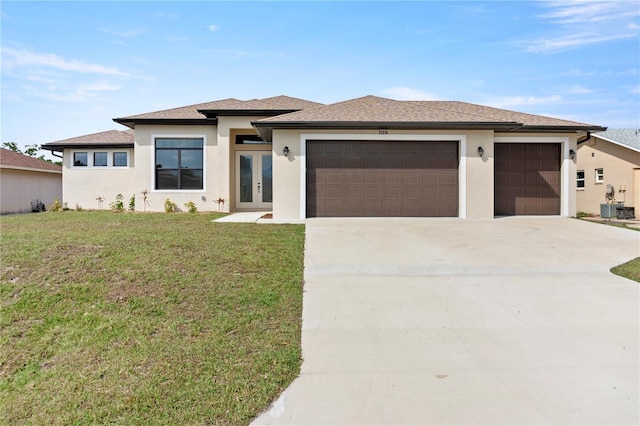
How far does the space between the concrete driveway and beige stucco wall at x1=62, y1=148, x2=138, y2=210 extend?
13.4 m

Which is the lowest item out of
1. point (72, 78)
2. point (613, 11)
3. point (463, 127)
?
point (463, 127)

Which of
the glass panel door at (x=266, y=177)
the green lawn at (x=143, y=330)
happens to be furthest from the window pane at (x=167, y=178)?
the green lawn at (x=143, y=330)

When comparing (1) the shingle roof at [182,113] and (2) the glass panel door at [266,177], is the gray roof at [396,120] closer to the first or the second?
(2) the glass panel door at [266,177]

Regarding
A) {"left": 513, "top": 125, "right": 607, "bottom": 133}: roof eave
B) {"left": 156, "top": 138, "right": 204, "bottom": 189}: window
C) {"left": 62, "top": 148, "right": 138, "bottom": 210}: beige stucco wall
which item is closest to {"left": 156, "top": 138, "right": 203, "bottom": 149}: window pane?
{"left": 156, "top": 138, "right": 204, "bottom": 189}: window

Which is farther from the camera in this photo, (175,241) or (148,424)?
(175,241)

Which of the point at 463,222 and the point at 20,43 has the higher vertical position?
the point at 20,43

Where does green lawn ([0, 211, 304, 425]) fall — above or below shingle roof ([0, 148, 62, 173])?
below

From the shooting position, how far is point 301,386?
3.14 metres

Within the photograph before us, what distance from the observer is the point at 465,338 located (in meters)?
4.06

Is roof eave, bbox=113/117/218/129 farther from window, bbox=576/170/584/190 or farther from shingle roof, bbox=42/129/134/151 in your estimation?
window, bbox=576/170/584/190

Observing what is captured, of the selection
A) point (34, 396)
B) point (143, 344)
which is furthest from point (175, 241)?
point (34, 396)

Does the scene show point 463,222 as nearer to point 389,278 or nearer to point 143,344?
point 389,278

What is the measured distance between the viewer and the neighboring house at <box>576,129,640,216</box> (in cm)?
1669

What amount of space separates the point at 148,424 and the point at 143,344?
1339 mm
